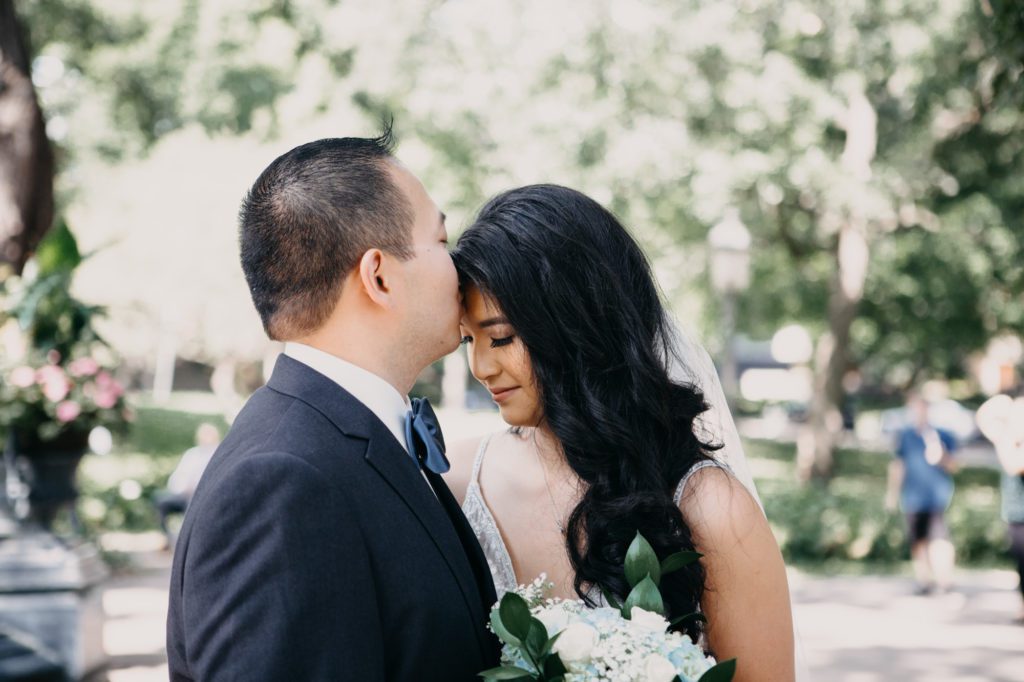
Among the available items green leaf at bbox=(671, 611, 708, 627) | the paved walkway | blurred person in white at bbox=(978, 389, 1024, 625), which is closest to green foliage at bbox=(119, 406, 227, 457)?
the paved walkway

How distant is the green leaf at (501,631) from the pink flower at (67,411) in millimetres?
5050

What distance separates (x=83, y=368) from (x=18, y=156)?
9.86 ft

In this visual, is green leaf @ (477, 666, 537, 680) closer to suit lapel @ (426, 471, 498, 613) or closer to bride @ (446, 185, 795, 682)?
suit lapel @ (426, 471, 498, 613)

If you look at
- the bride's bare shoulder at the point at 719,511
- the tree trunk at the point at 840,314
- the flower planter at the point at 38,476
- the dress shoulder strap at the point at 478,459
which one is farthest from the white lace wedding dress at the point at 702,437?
the tree trunk at the point at 840,314

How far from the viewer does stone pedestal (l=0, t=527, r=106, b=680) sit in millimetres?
6223

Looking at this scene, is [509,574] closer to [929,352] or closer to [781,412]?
[929,352]

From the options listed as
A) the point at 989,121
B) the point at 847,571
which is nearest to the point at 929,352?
the point at 989,121

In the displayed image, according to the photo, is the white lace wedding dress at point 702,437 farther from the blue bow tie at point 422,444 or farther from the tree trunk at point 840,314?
the tree trunk at point 840,314

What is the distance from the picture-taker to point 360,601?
5.36 ft

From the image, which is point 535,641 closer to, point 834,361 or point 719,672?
point 719,672

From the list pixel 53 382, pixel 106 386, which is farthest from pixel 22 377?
pixel 106 386

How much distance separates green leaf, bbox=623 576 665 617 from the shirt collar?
0.57 meters

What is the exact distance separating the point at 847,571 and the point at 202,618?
39.0 feet

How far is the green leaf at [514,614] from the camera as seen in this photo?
1.84 metres
